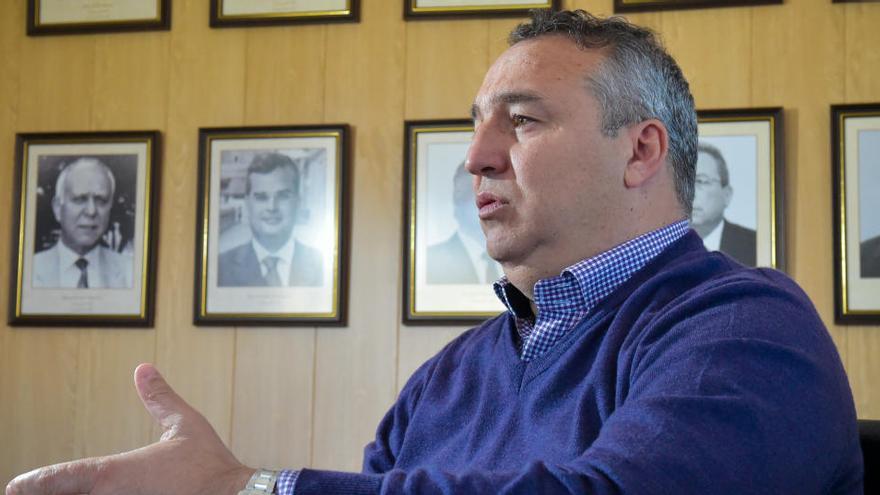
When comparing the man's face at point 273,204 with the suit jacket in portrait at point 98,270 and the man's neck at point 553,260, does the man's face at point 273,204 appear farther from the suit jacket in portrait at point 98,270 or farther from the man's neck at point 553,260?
the man's neck at point 553,260

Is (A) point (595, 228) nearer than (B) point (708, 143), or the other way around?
(A) point (595, 228)

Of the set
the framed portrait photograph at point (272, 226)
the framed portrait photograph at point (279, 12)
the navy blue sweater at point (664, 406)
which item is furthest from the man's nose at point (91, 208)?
the navy blue sweater at point (664, 406)

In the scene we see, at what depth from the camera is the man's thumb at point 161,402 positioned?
1.04m

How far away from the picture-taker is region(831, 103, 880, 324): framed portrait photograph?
2.39 meters

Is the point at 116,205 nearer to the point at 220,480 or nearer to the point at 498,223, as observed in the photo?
the point at 498,223

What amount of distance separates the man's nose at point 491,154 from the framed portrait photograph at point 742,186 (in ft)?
3.88

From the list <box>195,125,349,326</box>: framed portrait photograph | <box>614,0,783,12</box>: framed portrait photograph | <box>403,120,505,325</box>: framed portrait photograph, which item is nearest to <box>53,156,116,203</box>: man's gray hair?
<box>195,125,349,326</box>: framed portrait photograph

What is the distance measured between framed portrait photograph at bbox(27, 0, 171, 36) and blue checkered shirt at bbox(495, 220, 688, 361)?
1827 mm

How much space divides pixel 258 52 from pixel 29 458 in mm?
1232

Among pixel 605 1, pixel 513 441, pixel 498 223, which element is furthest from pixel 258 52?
pixel 513 441

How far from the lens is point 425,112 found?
2635 millimetres

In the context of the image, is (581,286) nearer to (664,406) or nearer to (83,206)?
(664,406)

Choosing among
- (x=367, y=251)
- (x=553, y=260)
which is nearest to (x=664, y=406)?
(x=553, y=260)

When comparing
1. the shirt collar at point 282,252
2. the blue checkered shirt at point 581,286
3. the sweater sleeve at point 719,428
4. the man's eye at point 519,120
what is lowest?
the sweater sleeve at point 719,428
